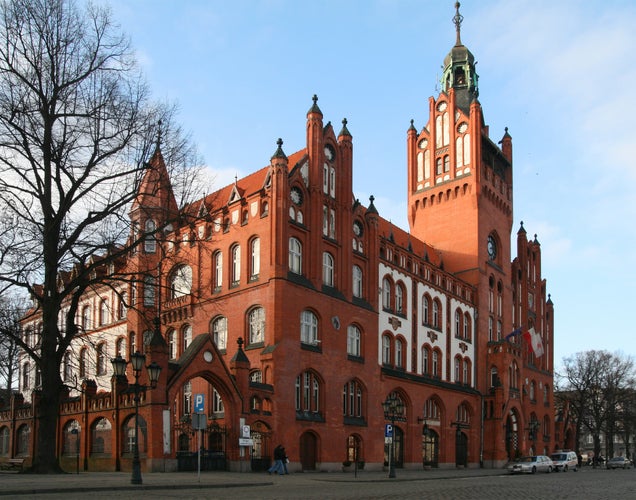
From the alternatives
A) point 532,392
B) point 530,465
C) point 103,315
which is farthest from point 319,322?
point 532,392

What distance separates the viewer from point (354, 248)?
1881 inches

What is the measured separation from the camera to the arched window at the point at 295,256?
42.3m

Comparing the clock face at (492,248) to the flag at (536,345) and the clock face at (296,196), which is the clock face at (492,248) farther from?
the clock face at (296,196)

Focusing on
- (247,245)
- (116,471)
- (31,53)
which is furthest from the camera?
(247,245)

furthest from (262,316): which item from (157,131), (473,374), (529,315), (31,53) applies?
(529,315)

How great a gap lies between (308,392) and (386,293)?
12434 mm

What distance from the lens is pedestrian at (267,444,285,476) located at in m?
34.8

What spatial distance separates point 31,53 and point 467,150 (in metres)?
43.9

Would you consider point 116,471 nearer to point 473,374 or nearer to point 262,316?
point 262,316

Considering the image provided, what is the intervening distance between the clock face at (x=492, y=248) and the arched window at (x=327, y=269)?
24531 mm

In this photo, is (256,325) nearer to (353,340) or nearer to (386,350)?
(353,340)

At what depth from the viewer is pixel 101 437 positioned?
37.6 m

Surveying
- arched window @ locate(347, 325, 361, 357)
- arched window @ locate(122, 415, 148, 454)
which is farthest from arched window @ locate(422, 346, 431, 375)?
arched window @ locate(122, 415, 148, 454)

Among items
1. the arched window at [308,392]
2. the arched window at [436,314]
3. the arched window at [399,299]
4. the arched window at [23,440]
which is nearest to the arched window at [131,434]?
the arched window at [308,392]
